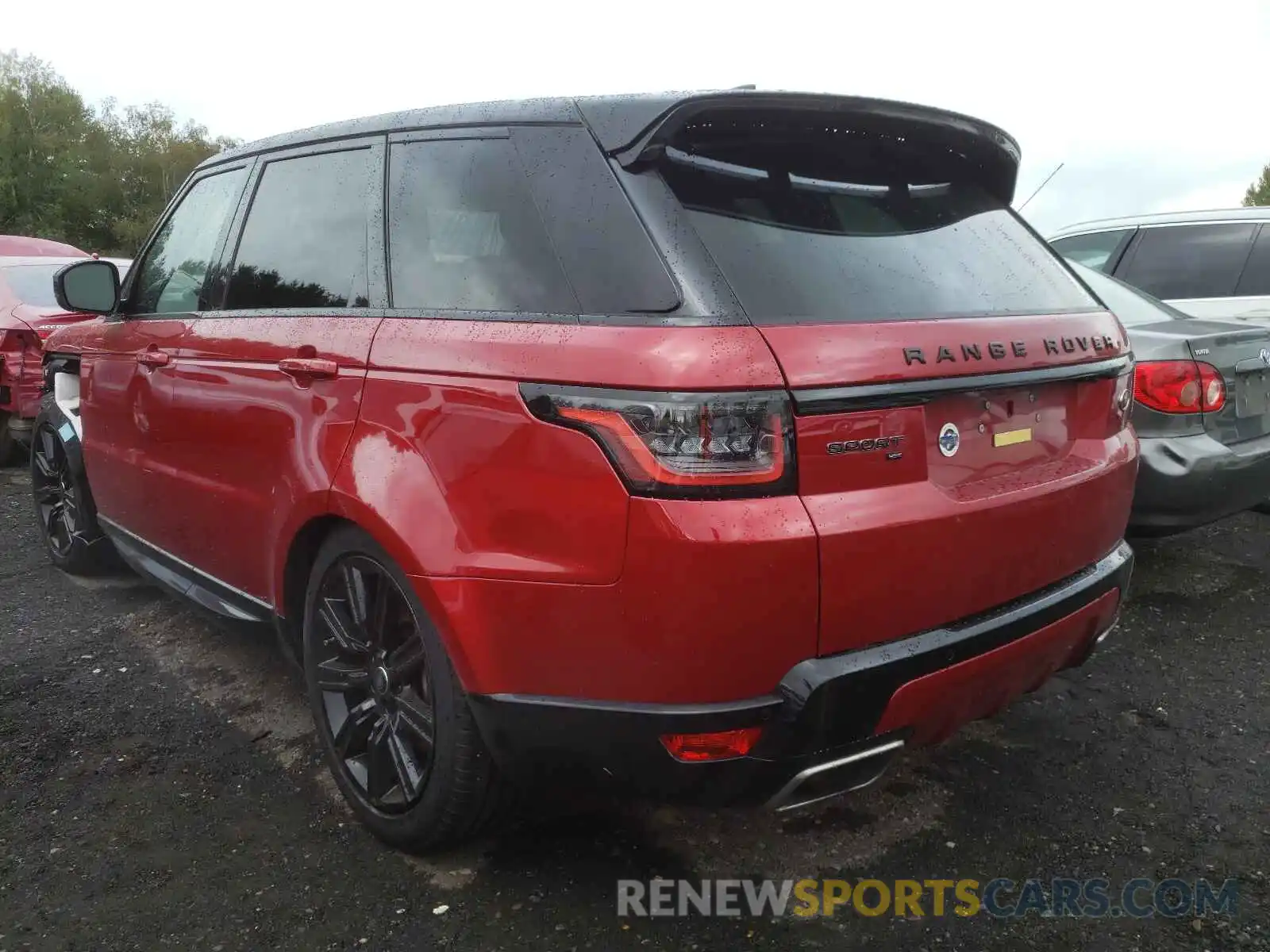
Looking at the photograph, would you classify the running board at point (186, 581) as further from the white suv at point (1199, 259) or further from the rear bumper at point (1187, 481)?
the white suv at point (1199, 259)

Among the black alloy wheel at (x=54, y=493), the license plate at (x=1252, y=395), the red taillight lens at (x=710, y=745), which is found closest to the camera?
the red taillight lens at (x=710, y=745)

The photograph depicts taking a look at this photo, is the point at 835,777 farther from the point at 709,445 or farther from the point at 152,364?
the point at 152,364

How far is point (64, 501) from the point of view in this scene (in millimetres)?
4758

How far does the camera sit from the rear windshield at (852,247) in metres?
1.93

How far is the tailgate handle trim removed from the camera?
70.4 inches

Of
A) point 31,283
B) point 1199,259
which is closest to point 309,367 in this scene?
point 1199,259

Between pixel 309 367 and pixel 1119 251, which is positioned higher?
pixel 309 367

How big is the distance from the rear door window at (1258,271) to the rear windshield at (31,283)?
309 inches

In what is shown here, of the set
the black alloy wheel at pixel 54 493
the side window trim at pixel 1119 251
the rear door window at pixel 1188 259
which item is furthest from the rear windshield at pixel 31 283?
the rear door window at pixel 1188 259

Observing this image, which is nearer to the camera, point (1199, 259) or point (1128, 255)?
point (1199, 259)

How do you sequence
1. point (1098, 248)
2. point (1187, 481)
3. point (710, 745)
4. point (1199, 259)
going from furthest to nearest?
point (1098, 248)
point (1199, 259)
point (1187, 481)
point (710, 745)

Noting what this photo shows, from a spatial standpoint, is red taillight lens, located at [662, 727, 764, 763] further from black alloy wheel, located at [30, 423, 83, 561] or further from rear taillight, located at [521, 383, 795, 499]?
black alloy wheel, located at [30, 423, 83, 561]

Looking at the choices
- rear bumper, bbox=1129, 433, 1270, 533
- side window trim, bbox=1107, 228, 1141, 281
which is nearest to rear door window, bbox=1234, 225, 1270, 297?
side window trim, bbox=1107, 228, 1141, 281

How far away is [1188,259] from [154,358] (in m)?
5.83
